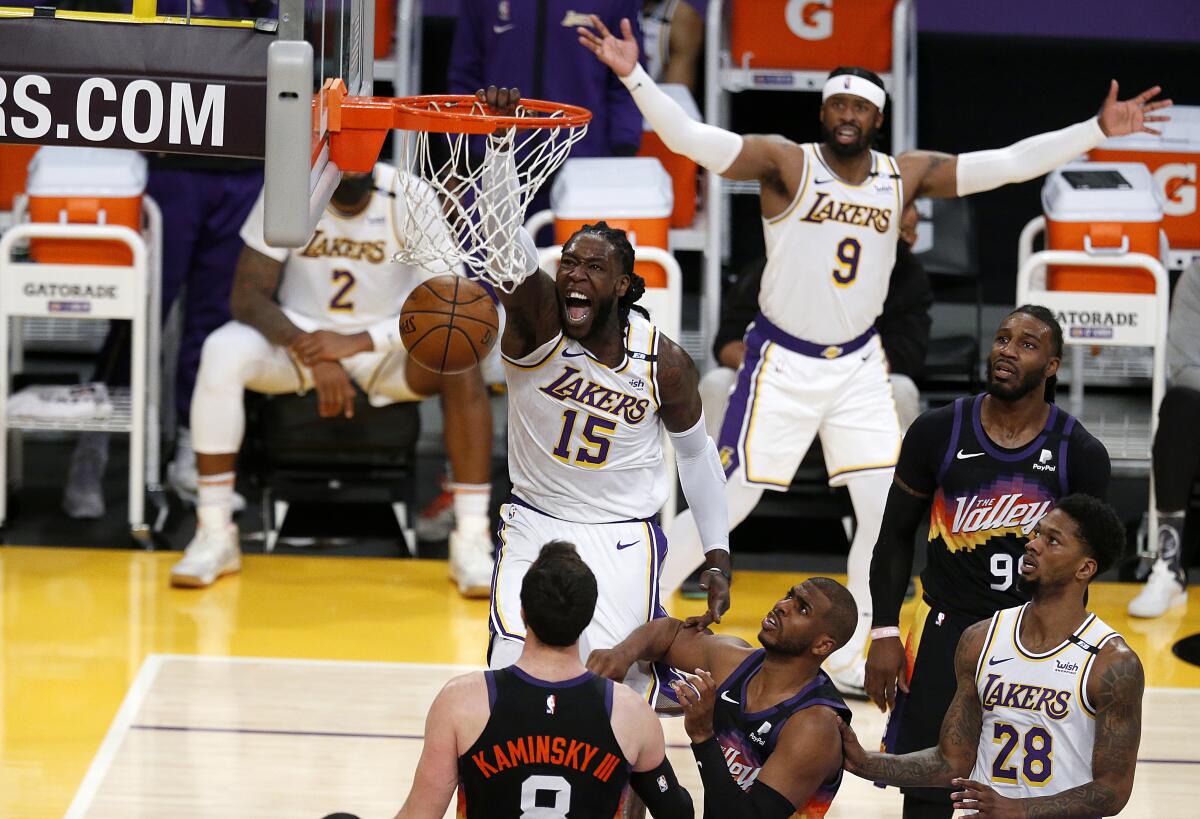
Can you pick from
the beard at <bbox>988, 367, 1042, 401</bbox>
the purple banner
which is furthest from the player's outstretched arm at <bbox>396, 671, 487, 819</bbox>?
the purple banner

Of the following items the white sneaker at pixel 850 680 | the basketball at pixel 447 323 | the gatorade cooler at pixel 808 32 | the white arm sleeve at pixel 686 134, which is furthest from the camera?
the gatorade cooler at pixel 808 32

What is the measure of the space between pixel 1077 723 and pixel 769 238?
9.32ft

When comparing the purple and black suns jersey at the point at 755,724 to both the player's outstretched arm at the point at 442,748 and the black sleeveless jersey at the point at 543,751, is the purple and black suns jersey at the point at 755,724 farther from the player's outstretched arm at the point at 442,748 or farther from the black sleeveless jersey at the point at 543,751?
the player's outstretched arm at the point at 442,748

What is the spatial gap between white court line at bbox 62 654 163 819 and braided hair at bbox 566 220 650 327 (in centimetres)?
216

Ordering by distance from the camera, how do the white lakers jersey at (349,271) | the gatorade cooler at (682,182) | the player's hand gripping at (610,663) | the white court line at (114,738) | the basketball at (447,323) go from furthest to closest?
the gatorade cooler at (682,182) < the white lakers jersey at (349,271) < the white court line at (114,738) < the basketball at (447,323) < the player's hand gripping at (610,663)

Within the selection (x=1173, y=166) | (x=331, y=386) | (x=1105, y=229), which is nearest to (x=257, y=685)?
(x=331, y=386)

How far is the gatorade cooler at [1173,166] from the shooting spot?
8.61m

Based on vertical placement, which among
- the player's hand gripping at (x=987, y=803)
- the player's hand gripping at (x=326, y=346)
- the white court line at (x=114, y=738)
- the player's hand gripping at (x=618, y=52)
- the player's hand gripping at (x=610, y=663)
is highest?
the player's hand gripping at (x=618, y=52)

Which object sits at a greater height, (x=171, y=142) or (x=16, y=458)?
(x=171, y=142)

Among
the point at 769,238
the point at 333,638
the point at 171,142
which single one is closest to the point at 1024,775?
the point at 171,142

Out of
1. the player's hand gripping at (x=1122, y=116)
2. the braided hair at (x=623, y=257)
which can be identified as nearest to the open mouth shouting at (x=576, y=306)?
the braided hair at (x=623, y=257)

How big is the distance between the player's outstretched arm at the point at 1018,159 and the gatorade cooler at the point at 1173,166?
208 centimetres

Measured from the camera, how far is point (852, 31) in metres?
9.14

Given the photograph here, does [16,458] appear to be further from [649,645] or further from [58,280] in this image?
[649,645]
